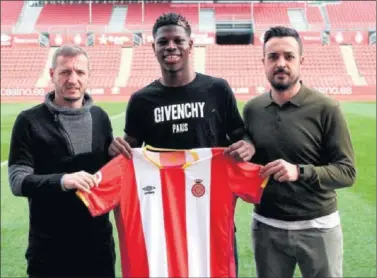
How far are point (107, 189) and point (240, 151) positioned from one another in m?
0.61

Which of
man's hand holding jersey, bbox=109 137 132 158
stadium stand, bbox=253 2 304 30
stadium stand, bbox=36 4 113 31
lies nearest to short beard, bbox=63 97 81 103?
man's hand holding jersey, bbox=109 137 132 158

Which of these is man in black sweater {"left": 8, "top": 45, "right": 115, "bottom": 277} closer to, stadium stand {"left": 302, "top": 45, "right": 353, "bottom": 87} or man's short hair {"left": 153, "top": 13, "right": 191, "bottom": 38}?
man's short hair {"left": 153, "top": 13, "right": 191, "bottom": 38}

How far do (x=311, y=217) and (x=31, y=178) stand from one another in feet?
4.36

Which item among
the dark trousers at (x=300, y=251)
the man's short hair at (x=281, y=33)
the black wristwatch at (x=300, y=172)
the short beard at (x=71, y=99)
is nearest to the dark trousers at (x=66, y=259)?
the short beard at (x=71, y=99)

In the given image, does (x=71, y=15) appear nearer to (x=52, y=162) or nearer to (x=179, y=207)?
(x=52, y=162)

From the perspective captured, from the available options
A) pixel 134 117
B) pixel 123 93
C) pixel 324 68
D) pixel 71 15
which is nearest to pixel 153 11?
pixel 71 15

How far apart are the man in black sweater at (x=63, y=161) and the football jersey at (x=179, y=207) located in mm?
183

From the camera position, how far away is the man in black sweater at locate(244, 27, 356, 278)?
2.29 m

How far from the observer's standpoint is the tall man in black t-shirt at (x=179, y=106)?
7.47 ft

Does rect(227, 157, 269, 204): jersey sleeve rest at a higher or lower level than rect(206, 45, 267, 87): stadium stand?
lower

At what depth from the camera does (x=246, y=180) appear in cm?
218

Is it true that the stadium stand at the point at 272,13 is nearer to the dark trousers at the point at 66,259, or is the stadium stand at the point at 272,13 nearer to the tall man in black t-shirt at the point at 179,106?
the tall man in black t-shirt at the point at 179,106

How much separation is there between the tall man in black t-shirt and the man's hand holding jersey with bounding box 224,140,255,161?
0.05 feet

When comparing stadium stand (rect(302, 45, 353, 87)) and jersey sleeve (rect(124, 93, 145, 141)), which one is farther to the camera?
stadium stand (rect(302, 45, 353, 87))
